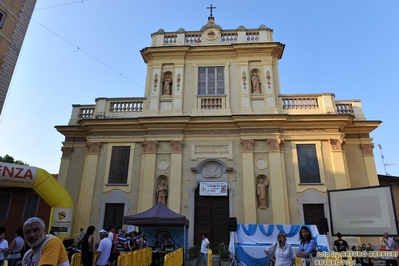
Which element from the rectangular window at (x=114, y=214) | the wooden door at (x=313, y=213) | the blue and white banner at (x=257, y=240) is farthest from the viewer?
the rectangular window at (x=114, y=214)

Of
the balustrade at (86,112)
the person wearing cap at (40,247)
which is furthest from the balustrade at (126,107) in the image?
the person wearing cap at (40,247)

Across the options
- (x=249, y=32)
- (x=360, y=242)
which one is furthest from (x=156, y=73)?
(x=360, y=242)

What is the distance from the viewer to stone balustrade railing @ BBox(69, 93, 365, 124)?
1714 centimetres

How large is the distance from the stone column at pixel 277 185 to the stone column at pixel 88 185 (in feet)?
33.4

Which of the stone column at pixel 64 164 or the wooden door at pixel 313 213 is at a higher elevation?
the stone column at pixel 64 164

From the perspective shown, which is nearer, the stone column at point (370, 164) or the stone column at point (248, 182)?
the stone column at point (248, 182)

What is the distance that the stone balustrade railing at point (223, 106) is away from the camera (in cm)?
1714

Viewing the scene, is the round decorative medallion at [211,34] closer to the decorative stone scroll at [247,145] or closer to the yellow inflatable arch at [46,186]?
the decorative stone scroll at [247,145]

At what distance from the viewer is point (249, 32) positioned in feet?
62.6

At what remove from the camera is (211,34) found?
63.4 feet

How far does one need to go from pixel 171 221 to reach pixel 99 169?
7201 mm

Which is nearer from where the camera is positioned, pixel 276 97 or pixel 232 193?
pixel 232 193

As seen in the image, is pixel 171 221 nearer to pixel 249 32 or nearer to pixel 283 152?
pixel 283 152

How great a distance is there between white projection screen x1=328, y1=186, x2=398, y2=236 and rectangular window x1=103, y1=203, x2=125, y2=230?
11053 millimetres
